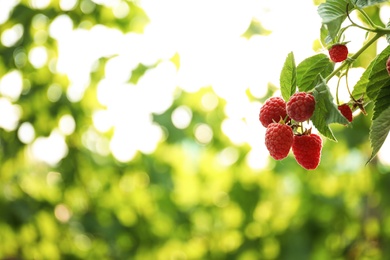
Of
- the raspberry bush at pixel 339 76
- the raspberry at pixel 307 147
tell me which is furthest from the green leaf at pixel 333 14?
the raspberry at pixel 307 147

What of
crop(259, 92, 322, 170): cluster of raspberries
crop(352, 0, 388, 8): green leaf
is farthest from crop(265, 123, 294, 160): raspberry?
crop(352, 0, 388, 8): green leaf

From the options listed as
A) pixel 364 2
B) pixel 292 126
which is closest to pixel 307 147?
pixel 292 126

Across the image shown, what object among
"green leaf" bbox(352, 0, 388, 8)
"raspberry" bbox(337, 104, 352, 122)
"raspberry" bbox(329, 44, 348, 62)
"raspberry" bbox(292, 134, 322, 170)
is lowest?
"raspberry" bbox(292, 134, 322, 170)

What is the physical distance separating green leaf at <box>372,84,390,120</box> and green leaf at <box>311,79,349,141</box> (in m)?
0.03

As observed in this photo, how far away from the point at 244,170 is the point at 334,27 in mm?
1949

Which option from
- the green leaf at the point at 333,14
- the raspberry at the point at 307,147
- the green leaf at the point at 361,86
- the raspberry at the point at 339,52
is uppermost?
the green leaf at the point at 333,14

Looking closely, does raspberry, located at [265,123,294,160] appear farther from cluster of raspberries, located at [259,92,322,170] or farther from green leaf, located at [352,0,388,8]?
green leaf, located at [352,0,388,8]

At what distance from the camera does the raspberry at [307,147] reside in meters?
0.55

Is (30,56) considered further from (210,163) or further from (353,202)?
(353,202)

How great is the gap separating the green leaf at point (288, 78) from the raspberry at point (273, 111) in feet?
0.05

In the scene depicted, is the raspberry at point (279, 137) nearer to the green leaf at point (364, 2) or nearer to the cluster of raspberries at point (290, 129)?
the cluster of raspberries at point (290, 129)

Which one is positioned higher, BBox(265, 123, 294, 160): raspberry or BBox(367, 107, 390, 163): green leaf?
BBox(367, 107, 390, 163): green leaf

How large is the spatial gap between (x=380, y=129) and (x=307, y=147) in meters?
0.10

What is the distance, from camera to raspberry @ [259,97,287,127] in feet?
1.74
